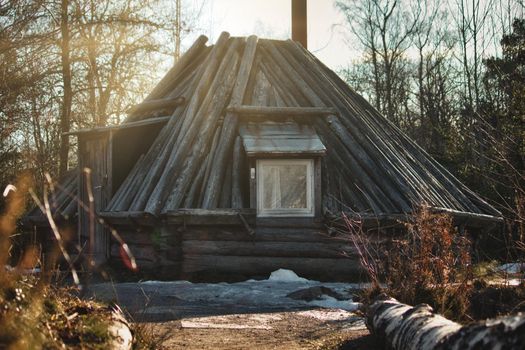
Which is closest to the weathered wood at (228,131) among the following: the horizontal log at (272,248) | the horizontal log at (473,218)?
the horizontal log at (272,248)

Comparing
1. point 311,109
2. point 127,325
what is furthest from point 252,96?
point 127,325

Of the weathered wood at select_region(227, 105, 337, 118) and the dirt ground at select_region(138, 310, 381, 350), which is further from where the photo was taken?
the weathered wood at select_region(227, 105, 337, 118)

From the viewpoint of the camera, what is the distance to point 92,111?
84.4 feet

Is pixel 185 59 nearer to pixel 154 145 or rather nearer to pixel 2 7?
pixel 154 145

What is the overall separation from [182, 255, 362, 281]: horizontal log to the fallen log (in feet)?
17.8

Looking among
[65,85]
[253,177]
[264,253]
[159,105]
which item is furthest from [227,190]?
[65,85]

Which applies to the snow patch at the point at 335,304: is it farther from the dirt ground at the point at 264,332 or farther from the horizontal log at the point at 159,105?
the horizontal log at the point at 159,105

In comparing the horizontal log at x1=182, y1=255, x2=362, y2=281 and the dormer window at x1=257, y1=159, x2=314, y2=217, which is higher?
the dormer window at x1=257, y1=159, x2=314, y2=217

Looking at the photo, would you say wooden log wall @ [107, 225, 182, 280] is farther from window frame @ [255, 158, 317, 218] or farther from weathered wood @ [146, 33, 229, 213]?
window frame @ [255, 158, 317, 218]

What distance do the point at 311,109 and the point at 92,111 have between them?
13.9m

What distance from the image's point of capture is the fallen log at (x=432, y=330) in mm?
3129

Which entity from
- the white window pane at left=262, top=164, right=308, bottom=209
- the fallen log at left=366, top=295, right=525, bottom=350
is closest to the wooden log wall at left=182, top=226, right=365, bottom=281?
the white window pane at left=262, top=164, right=308, bottom=209

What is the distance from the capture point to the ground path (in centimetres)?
632

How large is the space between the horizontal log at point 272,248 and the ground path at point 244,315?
541 millimetres
